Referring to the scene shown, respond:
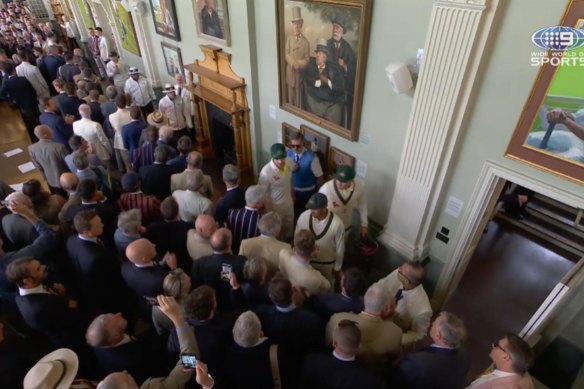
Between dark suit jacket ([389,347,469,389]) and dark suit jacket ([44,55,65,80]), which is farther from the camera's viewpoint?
dark suit jacket ([44,55,65,80])

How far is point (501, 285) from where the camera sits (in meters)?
4.49

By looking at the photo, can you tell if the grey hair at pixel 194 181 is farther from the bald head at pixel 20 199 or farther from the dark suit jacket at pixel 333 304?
the dark suit jacket at pixel 333 304

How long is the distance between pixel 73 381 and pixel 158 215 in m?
1.97

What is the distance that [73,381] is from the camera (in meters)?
1.89

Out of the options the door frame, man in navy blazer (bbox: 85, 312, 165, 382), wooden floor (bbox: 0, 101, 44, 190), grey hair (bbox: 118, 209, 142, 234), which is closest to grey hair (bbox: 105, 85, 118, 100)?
wooden floor (bbox: 0, 101, 44, 190)

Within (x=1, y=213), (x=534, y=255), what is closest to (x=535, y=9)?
(x=534, y=255)

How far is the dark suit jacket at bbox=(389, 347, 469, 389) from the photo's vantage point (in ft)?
7.10

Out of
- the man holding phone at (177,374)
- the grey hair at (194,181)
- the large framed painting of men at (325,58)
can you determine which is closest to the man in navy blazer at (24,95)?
the grey hair at (194,181)

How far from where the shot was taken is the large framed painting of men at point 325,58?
3.45 metres

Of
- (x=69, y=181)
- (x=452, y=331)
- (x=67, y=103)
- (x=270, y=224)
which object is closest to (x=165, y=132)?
(x=69, y=181)

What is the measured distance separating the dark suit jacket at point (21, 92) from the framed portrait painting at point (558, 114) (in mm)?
8901

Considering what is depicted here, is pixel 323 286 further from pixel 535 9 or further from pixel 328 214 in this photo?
pixel 535 9

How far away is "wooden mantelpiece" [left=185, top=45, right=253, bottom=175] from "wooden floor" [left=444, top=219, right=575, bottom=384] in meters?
4.01

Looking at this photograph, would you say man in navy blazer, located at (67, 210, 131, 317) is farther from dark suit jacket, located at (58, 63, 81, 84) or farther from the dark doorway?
dark suit jacket, located at (58, 63, 81, 84)
